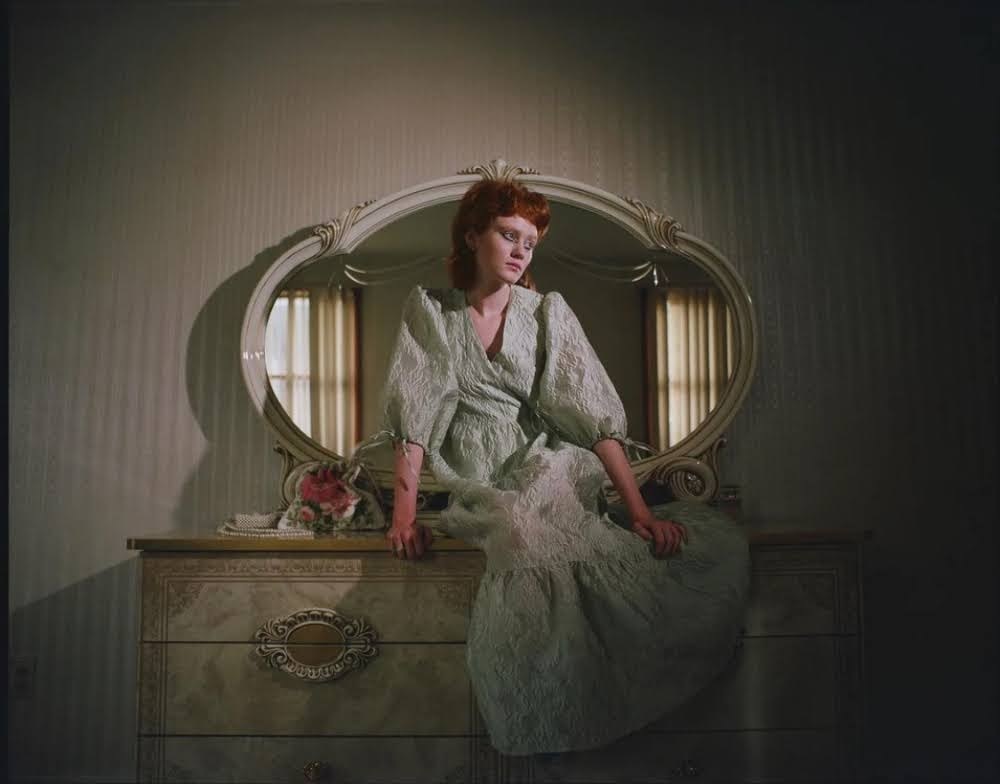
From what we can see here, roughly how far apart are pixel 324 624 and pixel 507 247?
97cm

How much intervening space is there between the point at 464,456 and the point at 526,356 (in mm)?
284

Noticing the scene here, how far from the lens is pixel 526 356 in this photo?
205 centimetres

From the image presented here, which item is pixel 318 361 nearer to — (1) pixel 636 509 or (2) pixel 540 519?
(2) pixel 540 519

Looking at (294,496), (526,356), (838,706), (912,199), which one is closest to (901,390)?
(912,199)

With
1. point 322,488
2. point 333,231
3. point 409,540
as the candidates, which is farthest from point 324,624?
point 333,231

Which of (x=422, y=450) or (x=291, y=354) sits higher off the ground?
(x=291, y=354)

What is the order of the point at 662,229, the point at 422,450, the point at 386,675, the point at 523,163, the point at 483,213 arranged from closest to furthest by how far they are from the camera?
1. the point at 386,675
2. the point at 422,450
3. the point at 483,213
4. the point at 662,229
5. the point at 523,163

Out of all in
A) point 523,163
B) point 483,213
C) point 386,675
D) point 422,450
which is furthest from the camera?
point 523,163

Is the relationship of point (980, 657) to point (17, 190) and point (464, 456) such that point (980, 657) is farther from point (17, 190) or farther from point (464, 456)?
Answer: point (17, 190)

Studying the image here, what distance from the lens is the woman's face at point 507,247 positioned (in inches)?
80.5

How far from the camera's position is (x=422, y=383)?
6.45ft

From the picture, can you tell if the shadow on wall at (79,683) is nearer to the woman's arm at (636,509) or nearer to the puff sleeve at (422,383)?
the puff sleeve at (422,383)

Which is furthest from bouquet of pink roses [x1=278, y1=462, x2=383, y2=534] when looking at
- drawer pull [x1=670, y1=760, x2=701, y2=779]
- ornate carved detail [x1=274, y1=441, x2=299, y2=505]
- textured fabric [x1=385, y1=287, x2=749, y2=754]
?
drawer pull [x1=670, y1=760, x2=701, y2=779]

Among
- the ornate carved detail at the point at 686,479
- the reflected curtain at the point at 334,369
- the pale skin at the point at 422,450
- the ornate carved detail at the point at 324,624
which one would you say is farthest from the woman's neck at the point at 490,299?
the ornate carved detail at the point at 324,624
